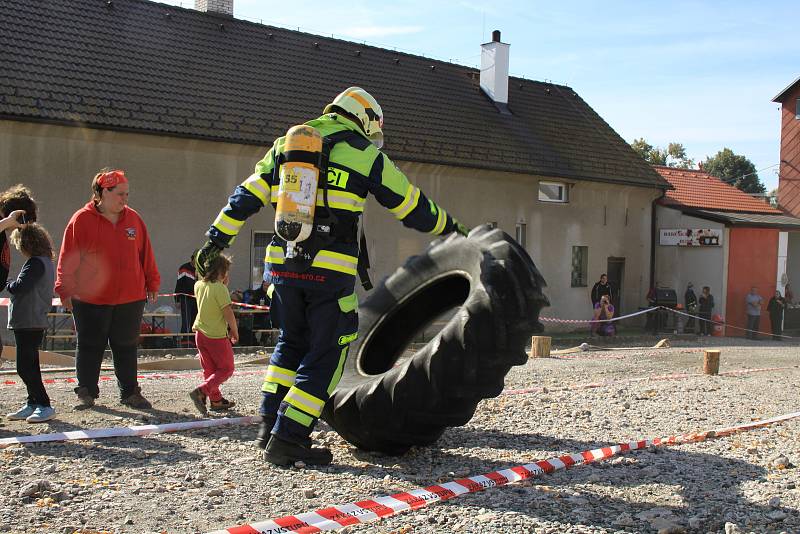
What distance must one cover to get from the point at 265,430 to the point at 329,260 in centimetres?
A: 119

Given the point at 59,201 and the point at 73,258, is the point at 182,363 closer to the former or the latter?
the point at 73,258

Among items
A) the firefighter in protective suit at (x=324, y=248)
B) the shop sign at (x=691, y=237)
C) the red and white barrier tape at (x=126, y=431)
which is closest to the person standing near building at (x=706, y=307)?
the shop sign at (x=691, y=237)

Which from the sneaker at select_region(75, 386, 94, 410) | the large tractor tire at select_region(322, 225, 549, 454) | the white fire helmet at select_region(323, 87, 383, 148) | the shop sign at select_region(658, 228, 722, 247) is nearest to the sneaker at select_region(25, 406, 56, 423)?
the sneaker at select_region(75, 386, 94, 410)

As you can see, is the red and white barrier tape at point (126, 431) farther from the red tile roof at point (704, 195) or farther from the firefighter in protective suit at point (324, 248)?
the red tile roof at point (704, 195)

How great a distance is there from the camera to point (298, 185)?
199 inches

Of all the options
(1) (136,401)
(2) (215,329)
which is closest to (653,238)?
(2) (215,329)

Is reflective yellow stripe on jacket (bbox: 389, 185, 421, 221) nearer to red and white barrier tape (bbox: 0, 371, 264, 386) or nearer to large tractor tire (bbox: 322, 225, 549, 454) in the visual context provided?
large tractor tire (bbox: 322, 225, 549, 454)

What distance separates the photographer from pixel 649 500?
15.8 feet

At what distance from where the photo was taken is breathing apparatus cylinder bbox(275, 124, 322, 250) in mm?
5055

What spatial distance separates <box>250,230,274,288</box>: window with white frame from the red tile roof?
14869 millimetres

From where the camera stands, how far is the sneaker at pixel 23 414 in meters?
6.37

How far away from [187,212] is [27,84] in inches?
151

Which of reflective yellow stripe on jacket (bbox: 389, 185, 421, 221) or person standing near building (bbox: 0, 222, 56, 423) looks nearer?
reflective yellow stripe on jacket (bbox: 389, 185, 421, 221)

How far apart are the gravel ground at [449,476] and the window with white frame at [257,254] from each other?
10.9 meters
